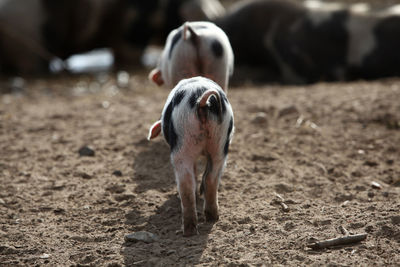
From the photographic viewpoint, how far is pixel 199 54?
3.98m

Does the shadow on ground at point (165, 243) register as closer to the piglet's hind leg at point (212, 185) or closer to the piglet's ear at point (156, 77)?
the piglet's hind leg at point (212, 185)

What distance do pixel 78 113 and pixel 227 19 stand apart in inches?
134

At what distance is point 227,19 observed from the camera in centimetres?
845

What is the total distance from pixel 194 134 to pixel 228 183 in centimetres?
92

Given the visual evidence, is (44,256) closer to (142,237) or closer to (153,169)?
(142,237)

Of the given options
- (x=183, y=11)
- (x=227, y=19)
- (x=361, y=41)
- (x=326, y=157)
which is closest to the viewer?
(x=326, y=157)

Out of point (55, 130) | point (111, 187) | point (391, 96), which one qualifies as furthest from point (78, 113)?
point (391, 96)

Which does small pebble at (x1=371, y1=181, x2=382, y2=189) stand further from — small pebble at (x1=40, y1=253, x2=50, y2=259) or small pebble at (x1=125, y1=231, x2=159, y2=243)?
small pebble at (x1=40, y1=253, x2=50, y2=259)

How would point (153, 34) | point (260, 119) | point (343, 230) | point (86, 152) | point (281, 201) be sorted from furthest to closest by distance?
point (153, 34) → point (260, 119) → point (86, 152) → point (281, 201) → point (343, 230)

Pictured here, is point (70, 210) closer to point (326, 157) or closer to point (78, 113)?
point (326, 157)

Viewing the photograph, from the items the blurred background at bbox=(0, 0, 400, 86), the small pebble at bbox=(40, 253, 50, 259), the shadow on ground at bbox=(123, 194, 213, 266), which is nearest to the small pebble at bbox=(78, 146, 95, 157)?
the shadow on ground at bbox=(123, 194, 213, 266)

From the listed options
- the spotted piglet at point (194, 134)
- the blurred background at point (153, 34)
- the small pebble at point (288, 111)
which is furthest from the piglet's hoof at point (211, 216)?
the blurred background at point (153, 34)

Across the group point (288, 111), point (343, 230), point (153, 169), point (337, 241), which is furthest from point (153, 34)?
point (337, 241)

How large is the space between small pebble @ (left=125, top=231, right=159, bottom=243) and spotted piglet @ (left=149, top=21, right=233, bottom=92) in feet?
4.38
